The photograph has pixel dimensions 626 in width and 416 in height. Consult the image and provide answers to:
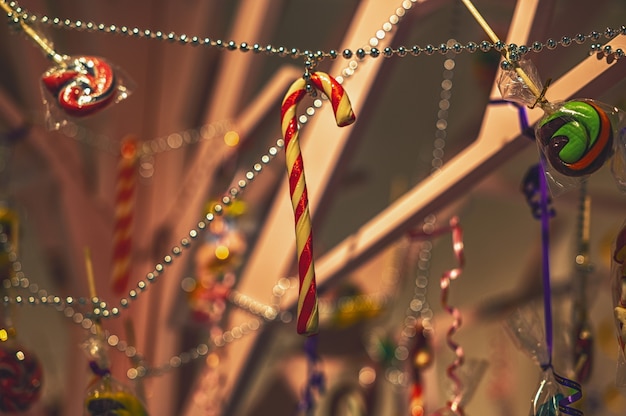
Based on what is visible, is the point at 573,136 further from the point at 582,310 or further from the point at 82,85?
the point at 82,85

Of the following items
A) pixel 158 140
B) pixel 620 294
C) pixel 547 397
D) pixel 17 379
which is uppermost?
pixel 158 140

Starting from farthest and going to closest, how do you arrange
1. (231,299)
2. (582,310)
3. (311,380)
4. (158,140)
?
1. (158,140)
2. (231,299)
3. (311,380)
4. (582,310)

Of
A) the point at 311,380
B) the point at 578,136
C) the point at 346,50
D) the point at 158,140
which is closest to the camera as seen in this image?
the point at 578,136

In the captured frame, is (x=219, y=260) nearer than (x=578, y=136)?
No

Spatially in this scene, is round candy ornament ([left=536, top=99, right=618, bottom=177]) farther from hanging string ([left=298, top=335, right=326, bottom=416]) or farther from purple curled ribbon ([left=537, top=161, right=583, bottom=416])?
hanging string ([left=298, top=335, right=326, bottom=416])

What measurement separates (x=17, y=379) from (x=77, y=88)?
0.36 metres

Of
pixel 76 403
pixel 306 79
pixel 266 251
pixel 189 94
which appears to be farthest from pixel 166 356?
pixel 306 79

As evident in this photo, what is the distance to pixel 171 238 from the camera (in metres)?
1.70

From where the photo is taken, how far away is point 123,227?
1495 millimetres

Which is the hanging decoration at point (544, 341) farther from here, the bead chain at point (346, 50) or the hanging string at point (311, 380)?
the hanging string at point (311, 380)

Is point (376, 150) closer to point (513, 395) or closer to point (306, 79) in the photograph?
point (513, 395)

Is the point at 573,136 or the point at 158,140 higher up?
the point at 158,140

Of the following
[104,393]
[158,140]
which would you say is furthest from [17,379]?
[158,140]

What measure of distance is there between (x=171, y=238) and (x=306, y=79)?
0.92 metres
